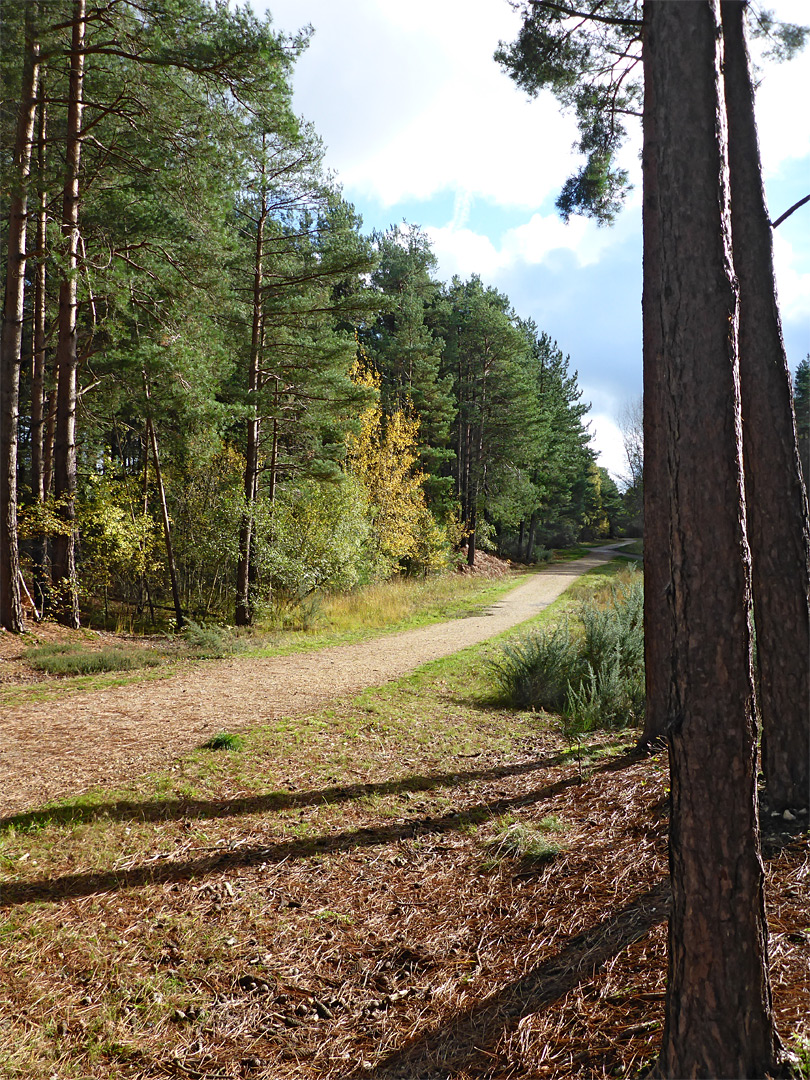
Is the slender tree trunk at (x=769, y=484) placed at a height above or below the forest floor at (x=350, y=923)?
above

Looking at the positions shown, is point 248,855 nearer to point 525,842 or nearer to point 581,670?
point 525,842

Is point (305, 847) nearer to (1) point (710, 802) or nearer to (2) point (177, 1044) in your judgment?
(2) point (177, 1044)

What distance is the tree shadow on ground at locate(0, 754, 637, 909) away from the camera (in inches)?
118

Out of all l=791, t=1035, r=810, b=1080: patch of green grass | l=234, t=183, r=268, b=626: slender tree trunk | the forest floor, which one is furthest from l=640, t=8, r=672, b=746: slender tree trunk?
l=234, t=183, r=268, b=626: slender tree trunk

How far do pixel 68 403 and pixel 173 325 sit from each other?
7.54 ft

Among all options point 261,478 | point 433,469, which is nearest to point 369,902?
point 261,478

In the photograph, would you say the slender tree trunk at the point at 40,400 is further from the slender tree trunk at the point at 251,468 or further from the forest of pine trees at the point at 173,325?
the slender tree trunk at the point at 251,468

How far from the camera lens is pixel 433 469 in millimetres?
28453

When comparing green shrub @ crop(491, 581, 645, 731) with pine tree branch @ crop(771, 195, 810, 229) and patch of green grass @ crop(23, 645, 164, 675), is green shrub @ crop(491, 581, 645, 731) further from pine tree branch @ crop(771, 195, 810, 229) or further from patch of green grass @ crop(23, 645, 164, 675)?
patch of green grass @ crop(23, 645, 164, 675)

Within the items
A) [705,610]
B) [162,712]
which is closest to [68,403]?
[162,712]

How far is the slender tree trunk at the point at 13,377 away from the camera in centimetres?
893

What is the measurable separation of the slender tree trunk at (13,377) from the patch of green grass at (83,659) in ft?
3.58

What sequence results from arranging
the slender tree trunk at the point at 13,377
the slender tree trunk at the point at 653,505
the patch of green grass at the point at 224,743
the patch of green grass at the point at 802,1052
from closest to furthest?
the patch of green grass at the point at 802,1052 → the slender tree trunk at the point at 653,505 → the patch of green grass at the point at 224,743 → the slender tree trunk at the point at 13,377

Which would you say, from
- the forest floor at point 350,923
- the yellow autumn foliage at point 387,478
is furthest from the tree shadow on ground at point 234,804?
the yellow autumn foliage at point 387,478
